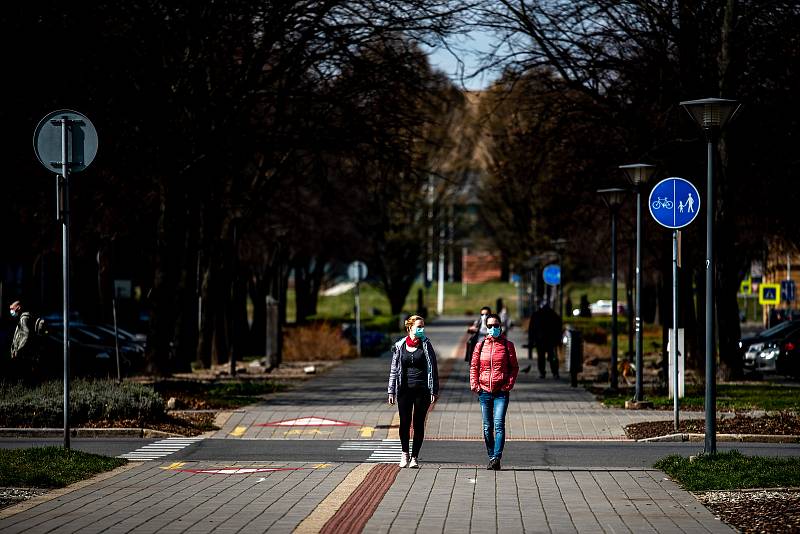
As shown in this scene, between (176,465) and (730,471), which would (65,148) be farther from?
(730,471)

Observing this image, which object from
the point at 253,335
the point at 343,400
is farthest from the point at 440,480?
the point at 253,335

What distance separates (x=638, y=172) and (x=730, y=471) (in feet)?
36.8

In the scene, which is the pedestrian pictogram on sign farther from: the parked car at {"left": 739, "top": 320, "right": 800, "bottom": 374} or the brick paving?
the brick paving

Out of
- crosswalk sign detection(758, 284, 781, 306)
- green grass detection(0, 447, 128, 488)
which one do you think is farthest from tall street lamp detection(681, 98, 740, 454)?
crosswalk sign detection(758, 284, 781, 306)

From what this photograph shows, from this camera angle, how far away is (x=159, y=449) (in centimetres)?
1739

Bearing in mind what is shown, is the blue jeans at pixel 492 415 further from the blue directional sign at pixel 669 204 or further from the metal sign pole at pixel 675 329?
the blue directional sign at pixel 669 204

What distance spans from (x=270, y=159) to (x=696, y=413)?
17696 mm

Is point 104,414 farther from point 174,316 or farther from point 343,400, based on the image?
point 174,316

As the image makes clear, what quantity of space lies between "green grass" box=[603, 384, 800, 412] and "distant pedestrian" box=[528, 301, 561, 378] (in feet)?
20.1

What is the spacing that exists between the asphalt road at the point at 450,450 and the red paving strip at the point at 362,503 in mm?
2198

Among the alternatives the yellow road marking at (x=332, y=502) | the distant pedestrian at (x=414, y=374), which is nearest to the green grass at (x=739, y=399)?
the distant pedestrian at (x=414, y=374)

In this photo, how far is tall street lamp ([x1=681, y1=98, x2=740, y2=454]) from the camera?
14.8 meters

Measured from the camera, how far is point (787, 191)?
30.3m

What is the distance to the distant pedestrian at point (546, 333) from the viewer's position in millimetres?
33875
